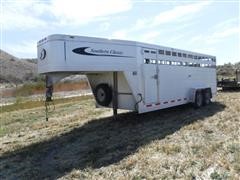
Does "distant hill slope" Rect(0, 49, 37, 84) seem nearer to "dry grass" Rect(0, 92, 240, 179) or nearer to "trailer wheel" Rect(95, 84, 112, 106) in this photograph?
"trailer wheel" Rect(95, 84, 112, 106)

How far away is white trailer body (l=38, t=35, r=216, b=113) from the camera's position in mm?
7820

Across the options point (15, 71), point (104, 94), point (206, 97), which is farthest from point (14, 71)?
point (104, 94)

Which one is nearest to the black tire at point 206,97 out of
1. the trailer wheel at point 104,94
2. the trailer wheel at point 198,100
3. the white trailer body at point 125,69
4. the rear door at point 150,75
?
the trailer wheel at point 198,100

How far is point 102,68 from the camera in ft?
28.2

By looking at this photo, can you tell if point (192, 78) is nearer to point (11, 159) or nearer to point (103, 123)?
point (103, 123)

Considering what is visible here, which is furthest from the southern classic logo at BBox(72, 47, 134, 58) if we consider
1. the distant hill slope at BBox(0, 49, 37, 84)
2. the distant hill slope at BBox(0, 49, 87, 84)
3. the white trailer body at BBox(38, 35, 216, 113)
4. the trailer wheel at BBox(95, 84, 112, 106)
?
the distant hill slope at BBox(0, 49, 37, 84)

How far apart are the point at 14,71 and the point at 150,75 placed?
5857 centimetres

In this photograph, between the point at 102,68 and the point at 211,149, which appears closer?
the point at 211,149

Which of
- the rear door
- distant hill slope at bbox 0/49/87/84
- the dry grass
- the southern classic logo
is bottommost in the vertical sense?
the dry grass

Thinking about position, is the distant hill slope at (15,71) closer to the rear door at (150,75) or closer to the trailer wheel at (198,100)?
the trailer wheel at (198,100)

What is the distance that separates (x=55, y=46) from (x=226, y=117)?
19.2ft

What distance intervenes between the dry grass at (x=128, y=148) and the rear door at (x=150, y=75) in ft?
2.70

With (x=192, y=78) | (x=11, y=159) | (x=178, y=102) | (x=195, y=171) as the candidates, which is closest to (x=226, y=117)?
(x=178, y=102)

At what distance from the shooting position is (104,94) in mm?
10125
